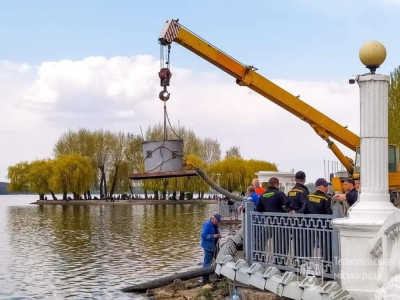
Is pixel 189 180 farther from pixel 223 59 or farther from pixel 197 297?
pixel 197 297

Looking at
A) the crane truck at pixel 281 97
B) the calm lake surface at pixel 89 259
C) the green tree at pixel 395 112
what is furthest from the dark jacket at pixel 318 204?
the green tree at pixel 395 112

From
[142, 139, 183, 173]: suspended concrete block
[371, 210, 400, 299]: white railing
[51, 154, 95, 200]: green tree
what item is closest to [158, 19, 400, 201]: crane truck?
[142, 139, 183, 173]: suspended concrete block

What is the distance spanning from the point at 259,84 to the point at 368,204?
42.2 ft

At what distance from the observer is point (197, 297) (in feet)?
41.2

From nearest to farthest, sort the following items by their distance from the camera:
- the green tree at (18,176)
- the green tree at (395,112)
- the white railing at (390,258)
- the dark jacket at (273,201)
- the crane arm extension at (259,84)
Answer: the white railing at (390,258) < the dark jacket at (273,201) < the crane arm extension at (259,84) < the green tree at (395,112) < the green tree at (18,176)

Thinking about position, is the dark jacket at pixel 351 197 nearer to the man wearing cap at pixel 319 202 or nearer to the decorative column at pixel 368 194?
the man wearing cap at pixel 319 202

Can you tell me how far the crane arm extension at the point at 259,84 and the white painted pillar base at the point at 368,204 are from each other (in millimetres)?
10082

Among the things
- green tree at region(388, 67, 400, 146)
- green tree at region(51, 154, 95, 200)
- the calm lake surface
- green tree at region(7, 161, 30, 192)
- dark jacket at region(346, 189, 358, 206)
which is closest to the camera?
dark jacket at region(346, 189, 358, 206)

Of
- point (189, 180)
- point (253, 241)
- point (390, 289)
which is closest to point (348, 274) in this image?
point (390, 289)

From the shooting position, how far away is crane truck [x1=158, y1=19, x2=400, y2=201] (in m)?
18.4

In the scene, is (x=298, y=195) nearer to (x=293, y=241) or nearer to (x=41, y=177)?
(x=293, y=241)

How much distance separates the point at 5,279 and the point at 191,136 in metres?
65.1

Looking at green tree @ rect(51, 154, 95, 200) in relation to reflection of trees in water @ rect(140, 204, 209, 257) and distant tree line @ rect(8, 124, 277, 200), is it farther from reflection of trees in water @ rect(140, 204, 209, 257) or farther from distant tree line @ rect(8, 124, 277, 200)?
reflection of trees in water @ rect(140, 204, 209, 257)

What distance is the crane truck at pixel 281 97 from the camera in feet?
60.3
